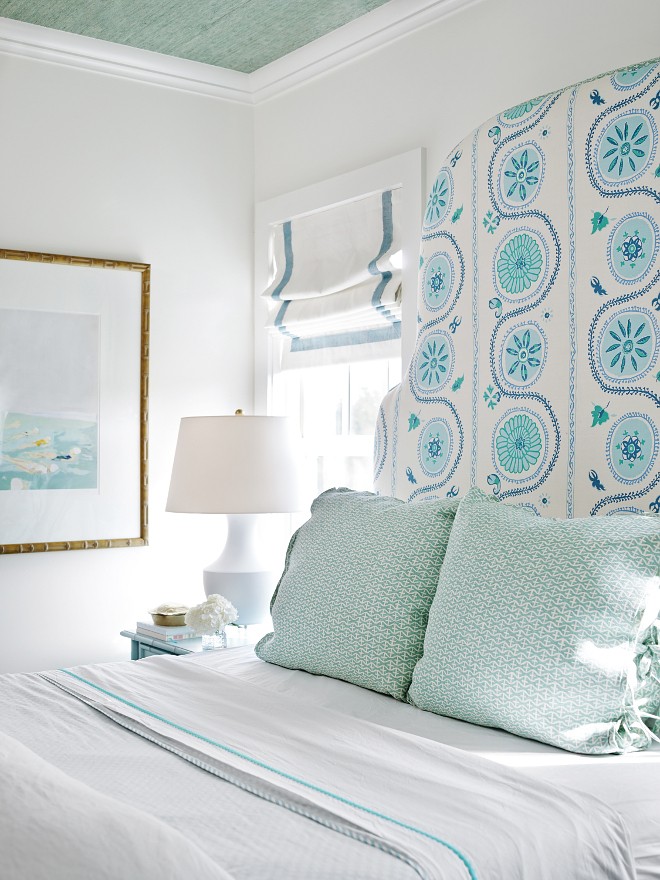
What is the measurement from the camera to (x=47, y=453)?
2996 mm

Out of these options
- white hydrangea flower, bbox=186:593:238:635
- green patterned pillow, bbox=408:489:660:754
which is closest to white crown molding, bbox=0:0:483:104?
green patterned pillow, bbox=408:489:660:754

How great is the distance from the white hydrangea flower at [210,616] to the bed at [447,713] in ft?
0.61

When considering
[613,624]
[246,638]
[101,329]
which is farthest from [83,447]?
[613,624]

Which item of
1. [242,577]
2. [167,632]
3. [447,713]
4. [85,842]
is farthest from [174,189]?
[85,842]

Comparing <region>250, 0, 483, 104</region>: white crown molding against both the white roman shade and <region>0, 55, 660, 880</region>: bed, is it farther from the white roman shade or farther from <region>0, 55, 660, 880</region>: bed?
<region>0, 55, 660, 880</region>: bed

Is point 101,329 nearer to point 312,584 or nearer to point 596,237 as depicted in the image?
point 312,584

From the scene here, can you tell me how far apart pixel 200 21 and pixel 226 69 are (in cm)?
42

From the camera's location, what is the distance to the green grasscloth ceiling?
279 centimetres

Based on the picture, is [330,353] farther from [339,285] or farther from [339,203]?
[339,203]

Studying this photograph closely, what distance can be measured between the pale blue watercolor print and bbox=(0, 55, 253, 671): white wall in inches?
9.6

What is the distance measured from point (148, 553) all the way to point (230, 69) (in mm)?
1819

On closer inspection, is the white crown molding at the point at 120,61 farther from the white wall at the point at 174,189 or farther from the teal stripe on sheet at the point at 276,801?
the teal stripe on sheet at the point at 276,801

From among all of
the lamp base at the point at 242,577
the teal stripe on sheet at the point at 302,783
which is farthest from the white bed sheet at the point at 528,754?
the lamp base at the point at 242,577

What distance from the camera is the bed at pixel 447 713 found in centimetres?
107
